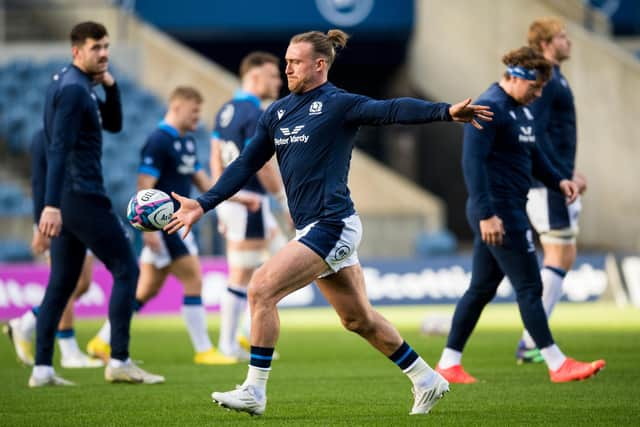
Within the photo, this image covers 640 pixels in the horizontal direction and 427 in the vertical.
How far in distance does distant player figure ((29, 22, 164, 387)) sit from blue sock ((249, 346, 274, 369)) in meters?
2.08

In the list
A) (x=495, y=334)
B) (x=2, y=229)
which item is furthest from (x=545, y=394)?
(x=2, y=229)

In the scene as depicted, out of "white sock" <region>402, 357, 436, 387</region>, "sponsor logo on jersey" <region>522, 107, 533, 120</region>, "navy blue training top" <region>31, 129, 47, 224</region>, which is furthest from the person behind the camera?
"navy blue training top" <region>31, 129, 47, 224</region>

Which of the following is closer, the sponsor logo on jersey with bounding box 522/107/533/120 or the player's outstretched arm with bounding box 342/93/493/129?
the player's outstretched arm with bounding box 342/93/493/129

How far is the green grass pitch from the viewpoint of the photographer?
6.81 meters

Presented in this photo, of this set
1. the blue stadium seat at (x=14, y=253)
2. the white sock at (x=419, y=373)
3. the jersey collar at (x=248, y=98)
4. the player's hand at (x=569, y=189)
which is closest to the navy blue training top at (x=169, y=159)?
the jersey collar at (x=248, y=98)

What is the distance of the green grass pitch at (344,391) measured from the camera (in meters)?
6.81

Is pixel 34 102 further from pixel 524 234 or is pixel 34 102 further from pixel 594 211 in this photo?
pixel 524 234

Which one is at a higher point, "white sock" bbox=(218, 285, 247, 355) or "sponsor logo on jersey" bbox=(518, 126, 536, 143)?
"sponsor logo on jersey" bbox=(518, 126, 536, 143)

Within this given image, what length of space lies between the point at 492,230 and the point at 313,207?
74.5 inches

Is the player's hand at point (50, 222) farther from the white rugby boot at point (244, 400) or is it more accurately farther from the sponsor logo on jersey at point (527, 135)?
the sponsor logo on jersey at point (527, 135)

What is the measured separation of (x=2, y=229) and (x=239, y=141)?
32.2ft

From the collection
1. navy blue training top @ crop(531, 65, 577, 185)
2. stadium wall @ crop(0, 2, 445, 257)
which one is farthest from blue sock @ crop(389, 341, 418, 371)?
stadium wall @ crop(0, 2, 445, 257)

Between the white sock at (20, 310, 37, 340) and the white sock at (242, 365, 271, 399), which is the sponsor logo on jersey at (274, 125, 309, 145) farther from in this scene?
the white sock at (20, 310, 37, 340)

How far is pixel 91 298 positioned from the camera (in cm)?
1792
